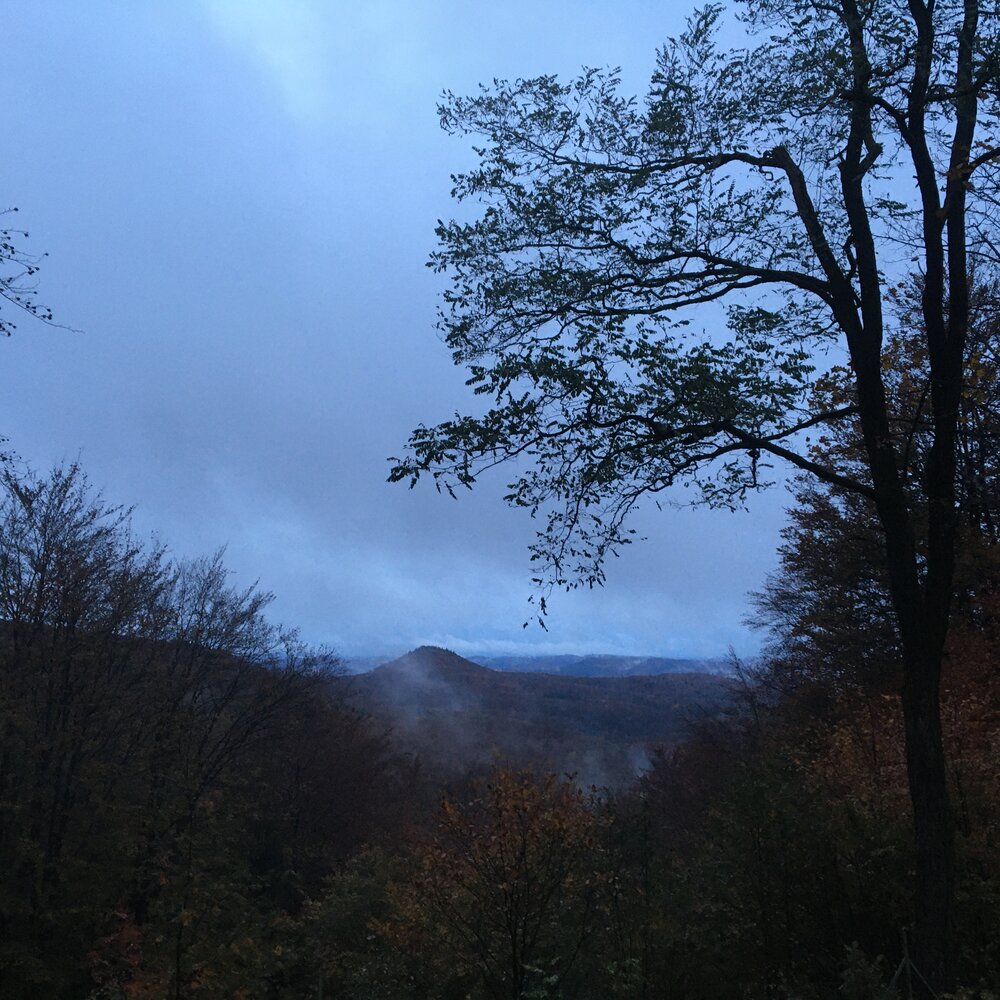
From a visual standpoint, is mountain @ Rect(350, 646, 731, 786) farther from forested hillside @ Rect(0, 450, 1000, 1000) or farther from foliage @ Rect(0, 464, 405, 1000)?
foliage @ Rect(0, 464, 405, 1000)

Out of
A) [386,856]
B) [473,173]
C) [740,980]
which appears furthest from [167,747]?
[473,173]

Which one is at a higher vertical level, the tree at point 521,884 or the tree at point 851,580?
the tree at point 851,580

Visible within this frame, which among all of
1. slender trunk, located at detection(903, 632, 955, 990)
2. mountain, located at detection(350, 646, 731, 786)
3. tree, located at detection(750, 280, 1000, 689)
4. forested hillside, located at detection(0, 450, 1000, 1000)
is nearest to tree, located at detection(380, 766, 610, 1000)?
forested hillside, located at detection(0, 450, 1000, 1000)

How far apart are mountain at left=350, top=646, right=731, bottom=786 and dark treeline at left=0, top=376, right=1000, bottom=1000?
4092cm

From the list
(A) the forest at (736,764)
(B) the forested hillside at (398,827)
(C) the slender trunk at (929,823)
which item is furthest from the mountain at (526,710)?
(C) the slender trunk at (929,823)

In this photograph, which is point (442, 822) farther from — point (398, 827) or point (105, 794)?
point (398, 827)

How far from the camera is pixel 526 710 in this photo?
112 meters

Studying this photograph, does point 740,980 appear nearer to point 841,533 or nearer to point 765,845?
point 765,845

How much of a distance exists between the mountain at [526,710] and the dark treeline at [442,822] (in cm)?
4092

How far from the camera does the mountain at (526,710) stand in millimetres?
82062

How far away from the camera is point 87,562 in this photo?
58.7ft

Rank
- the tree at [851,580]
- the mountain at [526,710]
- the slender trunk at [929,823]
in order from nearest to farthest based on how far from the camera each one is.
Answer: the slender trunk at [929,823] → the tree at [851,580] → the mountain at [526,710]

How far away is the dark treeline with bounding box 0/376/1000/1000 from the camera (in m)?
8.02

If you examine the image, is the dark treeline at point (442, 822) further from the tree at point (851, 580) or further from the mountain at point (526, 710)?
the mountain at point (526, 710)
